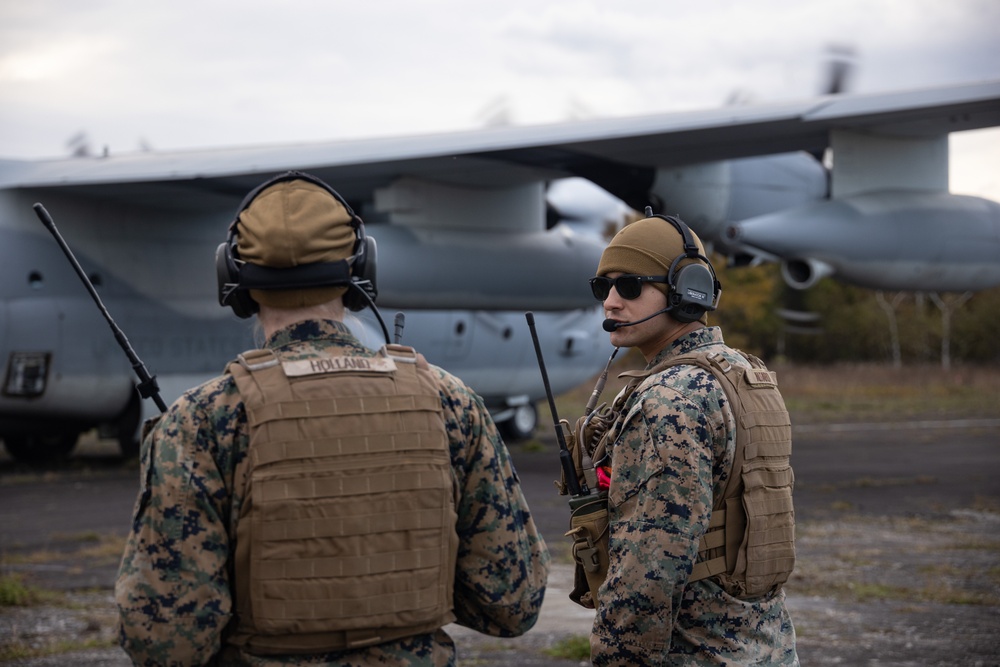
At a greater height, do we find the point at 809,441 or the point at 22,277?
the point at 22,277

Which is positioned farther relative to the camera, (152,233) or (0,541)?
(152,233)

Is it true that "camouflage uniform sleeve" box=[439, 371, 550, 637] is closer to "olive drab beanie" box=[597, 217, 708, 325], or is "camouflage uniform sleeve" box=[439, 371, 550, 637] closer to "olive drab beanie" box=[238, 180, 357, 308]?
"olive drab beanie" box=[238, 180, 357, 308]

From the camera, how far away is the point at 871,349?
180ft

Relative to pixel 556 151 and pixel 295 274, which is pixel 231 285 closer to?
pixel 295 274

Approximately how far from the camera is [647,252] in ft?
11.1

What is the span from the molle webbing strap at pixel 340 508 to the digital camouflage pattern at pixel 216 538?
5cm

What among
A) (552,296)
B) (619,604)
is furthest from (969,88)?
(619,604)

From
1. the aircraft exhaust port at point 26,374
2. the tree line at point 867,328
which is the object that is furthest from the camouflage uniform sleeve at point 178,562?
the tree line at point 867,328

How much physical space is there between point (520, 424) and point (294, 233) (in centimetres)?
1747

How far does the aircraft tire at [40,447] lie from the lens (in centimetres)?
1644

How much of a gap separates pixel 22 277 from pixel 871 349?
47305 millimetres

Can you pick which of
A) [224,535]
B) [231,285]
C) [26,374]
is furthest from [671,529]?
[26,374]

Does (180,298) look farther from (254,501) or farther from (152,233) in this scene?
(254,501)

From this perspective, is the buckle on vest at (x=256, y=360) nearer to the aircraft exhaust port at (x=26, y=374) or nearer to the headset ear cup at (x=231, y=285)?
the headset ear cup at (x=231, y=285)
